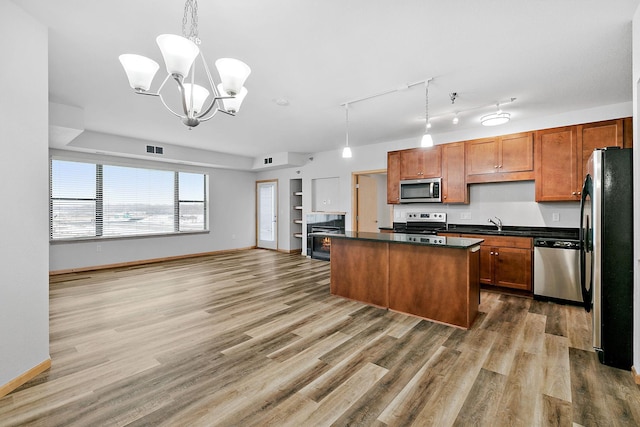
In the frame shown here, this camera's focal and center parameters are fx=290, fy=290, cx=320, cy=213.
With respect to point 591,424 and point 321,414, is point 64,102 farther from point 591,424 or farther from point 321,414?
point 591,424

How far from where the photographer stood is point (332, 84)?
3230mm

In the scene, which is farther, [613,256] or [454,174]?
[454,174]

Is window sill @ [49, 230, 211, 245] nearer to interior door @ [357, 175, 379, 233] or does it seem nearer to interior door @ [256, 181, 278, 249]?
interior door @ [256, 181, 278, 249]

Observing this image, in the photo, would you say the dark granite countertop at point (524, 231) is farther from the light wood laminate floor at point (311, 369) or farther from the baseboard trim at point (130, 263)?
the baseboard trim at point (130, 263)

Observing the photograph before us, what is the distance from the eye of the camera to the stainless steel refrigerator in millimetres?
2234

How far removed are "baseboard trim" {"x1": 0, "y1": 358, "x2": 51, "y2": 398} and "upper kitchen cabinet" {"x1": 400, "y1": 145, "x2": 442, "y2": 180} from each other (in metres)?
5.30

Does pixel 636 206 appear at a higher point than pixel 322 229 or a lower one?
higher

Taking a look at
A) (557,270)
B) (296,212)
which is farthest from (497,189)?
(296,212)

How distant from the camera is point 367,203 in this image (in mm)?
6914

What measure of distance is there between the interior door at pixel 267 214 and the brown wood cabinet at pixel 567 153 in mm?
6169

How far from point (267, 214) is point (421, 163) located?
16.1 feet

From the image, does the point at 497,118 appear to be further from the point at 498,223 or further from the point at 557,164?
the point at 498,223

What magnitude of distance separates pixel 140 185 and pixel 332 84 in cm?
531

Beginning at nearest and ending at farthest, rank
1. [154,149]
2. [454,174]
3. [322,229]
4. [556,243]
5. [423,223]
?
[556,243]
[454,174]
[423,223]
[154,149]
[322,229]
